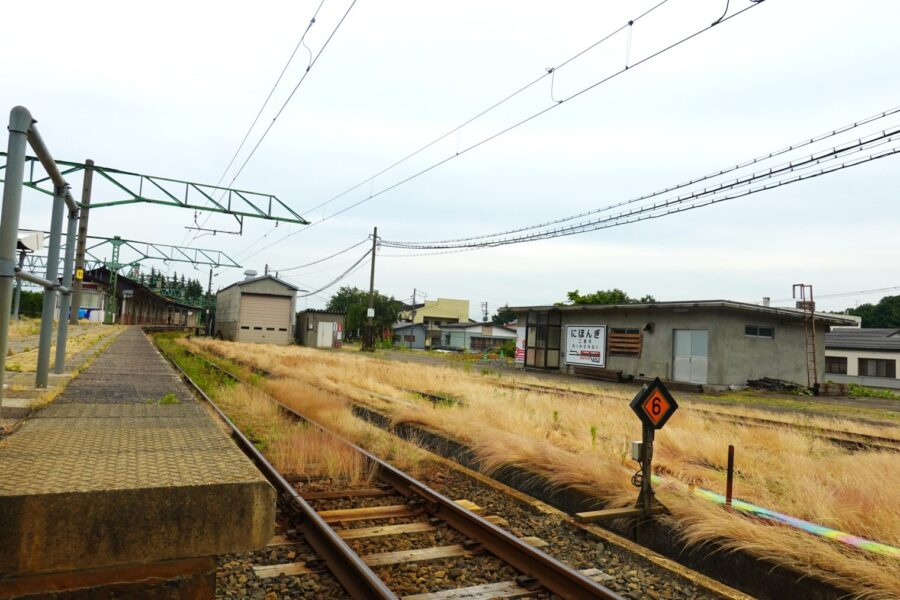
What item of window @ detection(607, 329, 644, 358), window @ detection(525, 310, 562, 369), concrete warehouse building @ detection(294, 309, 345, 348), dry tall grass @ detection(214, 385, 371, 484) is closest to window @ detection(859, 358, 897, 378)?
window @ detection(607, 329, 644, 358)

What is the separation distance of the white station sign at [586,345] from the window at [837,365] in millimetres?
20675

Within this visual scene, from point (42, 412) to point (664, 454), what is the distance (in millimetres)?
7035

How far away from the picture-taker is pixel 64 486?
8.86 feet

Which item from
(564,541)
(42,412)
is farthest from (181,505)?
(564,541)

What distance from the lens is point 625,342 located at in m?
27.7

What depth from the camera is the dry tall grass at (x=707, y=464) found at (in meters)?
4.86

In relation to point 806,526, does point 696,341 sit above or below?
above

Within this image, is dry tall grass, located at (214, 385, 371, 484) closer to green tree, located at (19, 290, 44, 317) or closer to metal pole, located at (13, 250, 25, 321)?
metal pole, located at (13, 250, 25, 321)

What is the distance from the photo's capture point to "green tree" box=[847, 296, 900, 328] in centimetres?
8257

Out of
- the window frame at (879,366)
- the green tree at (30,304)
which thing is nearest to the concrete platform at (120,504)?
the window frame at (879,366)

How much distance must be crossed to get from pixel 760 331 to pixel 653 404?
21756 millimetres

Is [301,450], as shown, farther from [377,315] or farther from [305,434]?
[377,315]

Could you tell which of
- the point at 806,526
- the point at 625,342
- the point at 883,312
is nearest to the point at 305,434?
the point at 806,526

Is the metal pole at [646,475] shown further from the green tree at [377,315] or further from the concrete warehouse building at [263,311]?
the green tree at [377,315]
